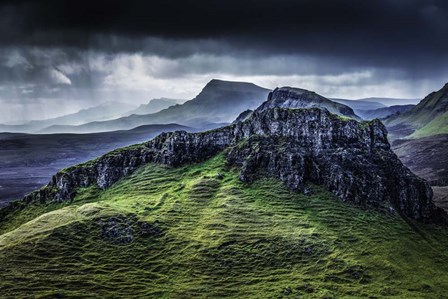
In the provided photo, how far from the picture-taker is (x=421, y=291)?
161375mm

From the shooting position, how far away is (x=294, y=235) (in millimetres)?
185375

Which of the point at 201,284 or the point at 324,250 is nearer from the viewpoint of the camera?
the point at 201,284

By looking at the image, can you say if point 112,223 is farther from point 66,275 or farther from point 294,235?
point 294,235

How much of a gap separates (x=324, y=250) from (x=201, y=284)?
5302cm

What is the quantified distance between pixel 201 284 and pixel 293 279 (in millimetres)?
33694

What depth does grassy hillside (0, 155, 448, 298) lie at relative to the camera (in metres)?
155

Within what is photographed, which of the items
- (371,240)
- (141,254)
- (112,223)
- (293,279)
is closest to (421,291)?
(371,240)

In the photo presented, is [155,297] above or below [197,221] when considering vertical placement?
below

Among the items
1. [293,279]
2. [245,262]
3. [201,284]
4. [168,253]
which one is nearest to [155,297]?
[201,284]

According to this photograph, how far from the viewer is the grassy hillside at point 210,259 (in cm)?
15462

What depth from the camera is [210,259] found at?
172375mm

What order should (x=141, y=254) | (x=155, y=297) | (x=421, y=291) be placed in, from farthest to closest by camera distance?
(x=141, y=254)
(x=421, y=291)
(x=155, y=297)

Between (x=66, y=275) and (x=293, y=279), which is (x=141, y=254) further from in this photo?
(x=293, y=279)

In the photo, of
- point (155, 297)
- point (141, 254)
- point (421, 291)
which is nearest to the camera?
point (155, 297)
